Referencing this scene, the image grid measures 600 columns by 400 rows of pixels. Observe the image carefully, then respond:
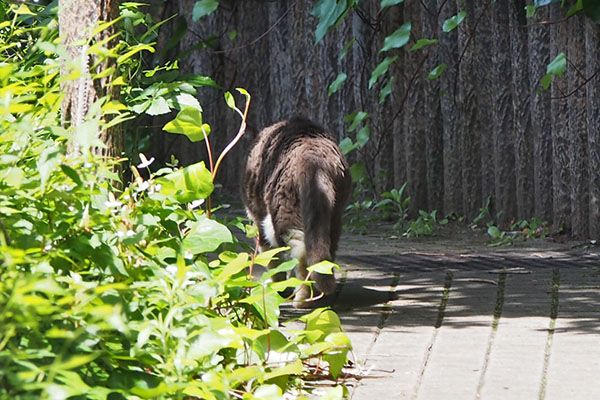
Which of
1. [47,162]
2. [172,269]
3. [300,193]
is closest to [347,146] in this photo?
[300,193]

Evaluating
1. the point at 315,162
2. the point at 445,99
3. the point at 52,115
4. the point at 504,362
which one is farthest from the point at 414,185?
the point at 52,115

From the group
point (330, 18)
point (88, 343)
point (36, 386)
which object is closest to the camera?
point (36, 386)

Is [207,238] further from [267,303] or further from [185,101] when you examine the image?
[185,101]

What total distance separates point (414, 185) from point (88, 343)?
6734 millimetres

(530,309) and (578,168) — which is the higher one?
(578,168)

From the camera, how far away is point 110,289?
2.62m

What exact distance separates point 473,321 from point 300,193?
114 cm

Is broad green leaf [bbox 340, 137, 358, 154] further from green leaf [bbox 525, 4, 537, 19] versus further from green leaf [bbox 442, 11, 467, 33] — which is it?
green leaf [bbox 525, 4, 537, 19]

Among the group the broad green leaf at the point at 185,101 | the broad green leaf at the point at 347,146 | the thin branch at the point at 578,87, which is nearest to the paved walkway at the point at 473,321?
the thin branch at the point at 578,87

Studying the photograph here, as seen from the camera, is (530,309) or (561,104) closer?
(530,309)

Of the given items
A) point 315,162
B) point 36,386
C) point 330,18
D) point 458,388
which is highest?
point 330,18

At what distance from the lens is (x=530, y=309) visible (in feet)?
17.1

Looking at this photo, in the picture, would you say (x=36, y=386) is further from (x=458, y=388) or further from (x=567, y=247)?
(x=567, y=247)

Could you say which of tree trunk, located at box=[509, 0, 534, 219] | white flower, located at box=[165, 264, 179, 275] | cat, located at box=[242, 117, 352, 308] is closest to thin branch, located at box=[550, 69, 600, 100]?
tree trunk, located at box=[509, 0, 534, 219]
